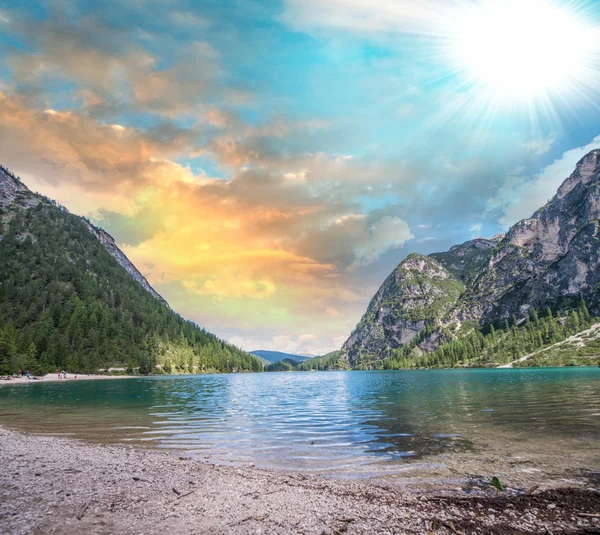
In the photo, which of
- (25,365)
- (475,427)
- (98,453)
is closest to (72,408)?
(98,453)

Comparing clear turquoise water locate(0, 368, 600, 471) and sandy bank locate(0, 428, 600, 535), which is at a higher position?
sandy bank locate(0, 428, 600, 535)

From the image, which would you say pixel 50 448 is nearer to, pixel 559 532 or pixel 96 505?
pixel 96 505

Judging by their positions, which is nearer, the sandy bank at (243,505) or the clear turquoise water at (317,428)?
the sandy bank at (243,505)

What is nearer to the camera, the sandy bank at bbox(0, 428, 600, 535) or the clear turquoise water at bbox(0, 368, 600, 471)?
the sandy bank at bbox(0, 428, 600, 535)

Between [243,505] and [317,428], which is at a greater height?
[243,505]

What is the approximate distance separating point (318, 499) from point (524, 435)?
63.4 ft

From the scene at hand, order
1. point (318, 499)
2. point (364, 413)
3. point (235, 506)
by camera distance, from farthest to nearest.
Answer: point (364, 413), point (318, 499), point (235, 506)

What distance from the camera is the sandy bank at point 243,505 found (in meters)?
9.24

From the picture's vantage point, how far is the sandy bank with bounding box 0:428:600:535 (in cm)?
924

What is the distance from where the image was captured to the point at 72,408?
43.3m

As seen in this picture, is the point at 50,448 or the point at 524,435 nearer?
the point at 50,448

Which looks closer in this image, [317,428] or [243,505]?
[243,505]

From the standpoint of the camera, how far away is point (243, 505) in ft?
36.2

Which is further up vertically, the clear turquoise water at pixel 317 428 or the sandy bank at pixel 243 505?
the sandy bank at pixel 243 505
